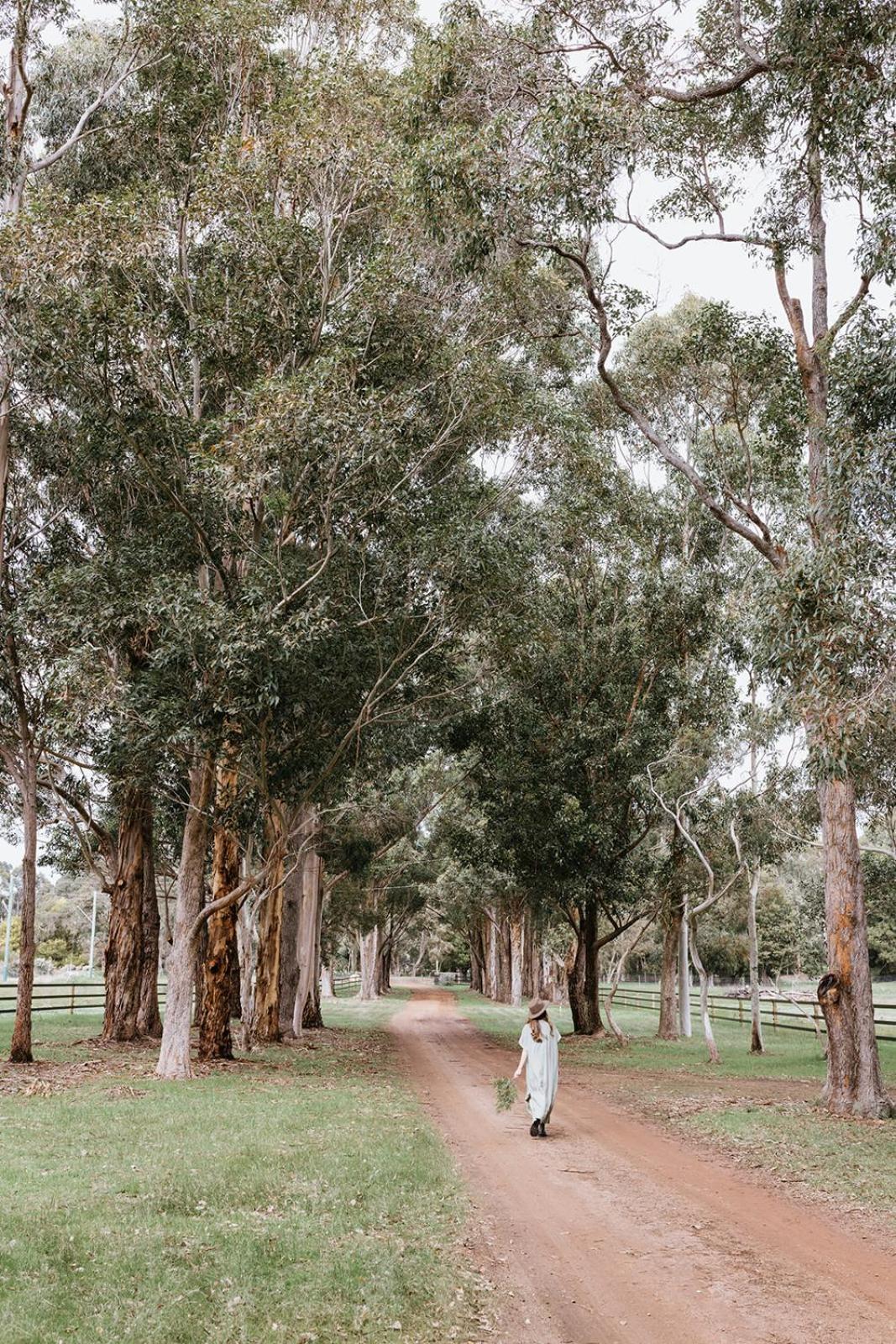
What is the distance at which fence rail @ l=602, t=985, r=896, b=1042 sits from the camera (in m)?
30.7

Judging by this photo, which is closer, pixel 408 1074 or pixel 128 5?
pixel 128 5

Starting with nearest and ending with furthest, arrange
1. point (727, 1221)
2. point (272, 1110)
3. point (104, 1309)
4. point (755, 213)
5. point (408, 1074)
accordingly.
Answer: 1. point (104, 1309)
2. point (727, 1221)
3. point (272, 1110)
4. point (755, 213)
5. point (408, 1074)

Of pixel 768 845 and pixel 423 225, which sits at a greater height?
pixel 423 225

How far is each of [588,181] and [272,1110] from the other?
12.4m

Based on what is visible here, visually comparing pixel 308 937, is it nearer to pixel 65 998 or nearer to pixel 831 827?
pixel 65 998

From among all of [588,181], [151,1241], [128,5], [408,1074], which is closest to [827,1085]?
[408,1074]

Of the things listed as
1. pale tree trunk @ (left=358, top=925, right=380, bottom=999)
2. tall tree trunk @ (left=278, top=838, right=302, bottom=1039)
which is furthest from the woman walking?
pale tree trunk @ (left=358, top=925, right=380, bottom=999)

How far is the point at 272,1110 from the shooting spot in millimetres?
12547

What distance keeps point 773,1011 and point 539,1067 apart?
99.6 feet

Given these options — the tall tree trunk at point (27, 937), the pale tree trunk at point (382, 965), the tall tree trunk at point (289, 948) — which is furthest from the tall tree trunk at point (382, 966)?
the tall tree trunk at point (27, 937)

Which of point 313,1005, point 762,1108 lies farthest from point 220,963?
point 313,1005

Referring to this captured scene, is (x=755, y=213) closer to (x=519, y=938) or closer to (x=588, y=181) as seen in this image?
(x=588, y=181)

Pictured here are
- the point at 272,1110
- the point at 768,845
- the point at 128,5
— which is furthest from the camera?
the point at 768,845

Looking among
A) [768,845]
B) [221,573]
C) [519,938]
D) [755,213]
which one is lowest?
[519,938]
